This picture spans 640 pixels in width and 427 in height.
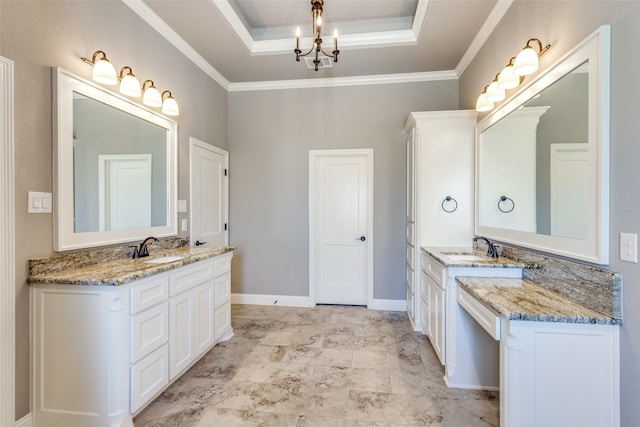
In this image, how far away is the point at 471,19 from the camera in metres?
2.66

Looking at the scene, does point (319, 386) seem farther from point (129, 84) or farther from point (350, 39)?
point (350, 39)

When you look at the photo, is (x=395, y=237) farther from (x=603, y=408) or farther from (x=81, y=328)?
(x=81, y=328)

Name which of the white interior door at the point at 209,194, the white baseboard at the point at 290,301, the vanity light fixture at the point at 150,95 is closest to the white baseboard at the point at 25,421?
the white interior door at the point at 209,194

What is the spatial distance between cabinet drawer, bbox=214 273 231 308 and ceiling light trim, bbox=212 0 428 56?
92.5 inches

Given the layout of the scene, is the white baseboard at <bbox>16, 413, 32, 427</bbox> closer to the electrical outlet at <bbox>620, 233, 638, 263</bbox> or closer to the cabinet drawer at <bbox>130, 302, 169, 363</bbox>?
the cabinet drawer at <bbox>130, 302, 169, 363</bbox>

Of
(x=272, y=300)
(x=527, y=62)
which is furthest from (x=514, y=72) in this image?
(x=272, y=300)

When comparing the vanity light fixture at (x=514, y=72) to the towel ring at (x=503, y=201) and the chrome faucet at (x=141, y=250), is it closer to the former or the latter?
the towel ring at (x=503, y=201)

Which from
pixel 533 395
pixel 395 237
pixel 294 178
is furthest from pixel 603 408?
pixel 294 178

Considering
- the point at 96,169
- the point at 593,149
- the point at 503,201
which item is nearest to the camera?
the point at 593,149

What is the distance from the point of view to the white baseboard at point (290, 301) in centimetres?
385

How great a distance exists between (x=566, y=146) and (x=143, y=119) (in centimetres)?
302

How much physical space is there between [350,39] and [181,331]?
3.08 m

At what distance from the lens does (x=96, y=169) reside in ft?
6.92

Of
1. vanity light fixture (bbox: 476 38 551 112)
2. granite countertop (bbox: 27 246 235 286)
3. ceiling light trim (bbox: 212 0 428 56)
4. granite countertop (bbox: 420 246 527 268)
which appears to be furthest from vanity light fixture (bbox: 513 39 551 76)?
granite countertop (bbox: 27 246 235 286)
